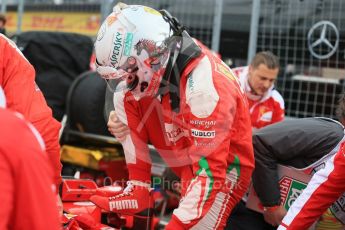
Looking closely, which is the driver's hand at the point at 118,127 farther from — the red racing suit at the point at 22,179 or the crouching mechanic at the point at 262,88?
the crouching mechanic at the point at 262,88

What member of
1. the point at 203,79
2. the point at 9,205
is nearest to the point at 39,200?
the point at 9,205

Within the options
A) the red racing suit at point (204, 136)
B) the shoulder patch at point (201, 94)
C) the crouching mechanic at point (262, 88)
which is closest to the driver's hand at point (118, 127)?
the red racing suit at point (204, 136)

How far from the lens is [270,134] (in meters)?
2.78

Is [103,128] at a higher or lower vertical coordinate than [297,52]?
lower

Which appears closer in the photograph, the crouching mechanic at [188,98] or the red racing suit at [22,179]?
the red racing suit at [22,179]

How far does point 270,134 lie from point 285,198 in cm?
36

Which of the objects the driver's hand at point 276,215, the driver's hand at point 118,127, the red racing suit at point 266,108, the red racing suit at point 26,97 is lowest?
the driver's hand at point 276,215

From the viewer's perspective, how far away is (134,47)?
221cm

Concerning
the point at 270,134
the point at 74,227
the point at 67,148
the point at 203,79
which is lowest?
the point at 67,148

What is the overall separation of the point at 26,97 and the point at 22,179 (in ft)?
A: 3.69

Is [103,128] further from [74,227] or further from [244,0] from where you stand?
[74,227]

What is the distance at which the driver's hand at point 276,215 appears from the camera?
2.80 metres

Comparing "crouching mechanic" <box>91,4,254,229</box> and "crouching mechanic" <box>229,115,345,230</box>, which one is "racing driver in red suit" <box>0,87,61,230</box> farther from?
"crouching mechanic" <box>229,115,345,230</box>

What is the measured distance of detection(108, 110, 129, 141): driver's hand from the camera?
2789 millimetres
